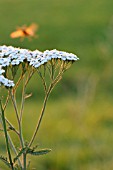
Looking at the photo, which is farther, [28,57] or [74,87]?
[74,87]

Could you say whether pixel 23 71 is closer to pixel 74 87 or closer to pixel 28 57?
pixel 28 57

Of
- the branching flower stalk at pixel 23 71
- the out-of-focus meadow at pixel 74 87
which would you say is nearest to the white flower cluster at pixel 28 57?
the branching flower stalk at pixel 23 71

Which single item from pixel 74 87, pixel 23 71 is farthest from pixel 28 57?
pixel 74 87

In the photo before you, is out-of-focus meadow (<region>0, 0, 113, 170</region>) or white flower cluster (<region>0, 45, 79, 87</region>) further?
out-of-focus meadow (<region>0, 0, 113, 170</region>)

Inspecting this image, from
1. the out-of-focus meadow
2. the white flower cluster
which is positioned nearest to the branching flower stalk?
the white flower cluster

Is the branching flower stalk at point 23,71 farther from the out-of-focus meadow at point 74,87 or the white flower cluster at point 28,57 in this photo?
the out-of-focus meadow at point 74,87

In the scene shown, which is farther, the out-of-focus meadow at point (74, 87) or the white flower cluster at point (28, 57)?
the out-of-focus meadow at point (74, 87)

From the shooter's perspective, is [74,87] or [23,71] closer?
[23,71]

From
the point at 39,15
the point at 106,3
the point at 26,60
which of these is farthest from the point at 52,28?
the point at 26,60

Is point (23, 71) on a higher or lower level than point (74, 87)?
higher

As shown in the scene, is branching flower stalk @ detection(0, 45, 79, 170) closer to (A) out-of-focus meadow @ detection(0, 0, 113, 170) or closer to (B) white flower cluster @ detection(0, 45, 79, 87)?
(B) white flower cluster @ detection(0, 45, 79, 87)
